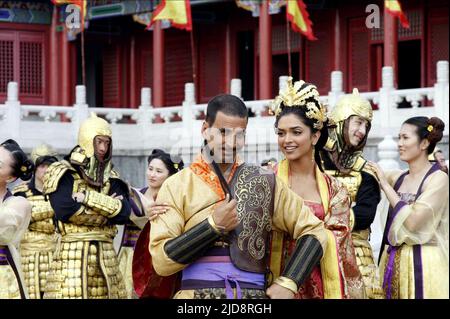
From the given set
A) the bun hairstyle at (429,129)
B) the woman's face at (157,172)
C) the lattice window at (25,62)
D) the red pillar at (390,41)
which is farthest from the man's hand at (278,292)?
the lattice window at (25,62)

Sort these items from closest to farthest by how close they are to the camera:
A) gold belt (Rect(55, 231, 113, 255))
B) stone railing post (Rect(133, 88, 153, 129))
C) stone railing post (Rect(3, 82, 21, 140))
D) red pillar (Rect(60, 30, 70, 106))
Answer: gold belt (Rect(55, 231, 113, 255)), stone railing post (Rect(3, 82, 21, 140)), stone railing post (Rect(133, 88, 153, 129)), red pillar (Rect(60, 30, 70, 106))

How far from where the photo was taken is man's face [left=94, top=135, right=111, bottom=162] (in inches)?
340

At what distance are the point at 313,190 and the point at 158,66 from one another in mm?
16303

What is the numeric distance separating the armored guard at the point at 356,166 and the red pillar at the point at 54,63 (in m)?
15.5

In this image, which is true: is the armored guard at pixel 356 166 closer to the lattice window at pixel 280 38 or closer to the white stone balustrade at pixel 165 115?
the white stone balustrade at pixel 165 115

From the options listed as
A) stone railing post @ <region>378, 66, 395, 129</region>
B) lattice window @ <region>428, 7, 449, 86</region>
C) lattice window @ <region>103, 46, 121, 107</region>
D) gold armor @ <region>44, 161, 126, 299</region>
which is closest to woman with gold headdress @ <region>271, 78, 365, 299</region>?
gold armor @ <region>44, 161, 126, 299</region>

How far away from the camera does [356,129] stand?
753cm

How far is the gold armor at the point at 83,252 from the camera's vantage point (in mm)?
8469

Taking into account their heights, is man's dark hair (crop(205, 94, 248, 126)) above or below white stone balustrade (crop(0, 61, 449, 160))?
below

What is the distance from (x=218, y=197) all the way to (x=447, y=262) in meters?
2.63

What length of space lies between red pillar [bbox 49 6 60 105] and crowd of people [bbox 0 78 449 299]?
494 inches

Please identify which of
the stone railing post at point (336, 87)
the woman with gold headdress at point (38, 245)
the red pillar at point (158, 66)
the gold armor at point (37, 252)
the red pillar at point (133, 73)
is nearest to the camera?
the woman with gold headdress at point (38, 245)

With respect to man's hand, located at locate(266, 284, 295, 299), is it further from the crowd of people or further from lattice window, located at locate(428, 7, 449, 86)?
lattice window, located at locate(428, 7, 449, 86)

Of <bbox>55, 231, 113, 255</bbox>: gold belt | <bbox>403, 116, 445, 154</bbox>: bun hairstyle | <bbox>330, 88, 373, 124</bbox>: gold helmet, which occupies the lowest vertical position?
<bbox>55, 231, 113, 255</bbox>: gold belt
